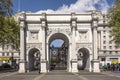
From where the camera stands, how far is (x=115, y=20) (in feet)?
223

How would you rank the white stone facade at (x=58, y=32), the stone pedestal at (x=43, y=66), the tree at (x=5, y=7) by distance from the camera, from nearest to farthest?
the tree at (x=5, y=7) < the stone pedestal at (x=43, y=66) < the white stone facade at (x=58, y=32)

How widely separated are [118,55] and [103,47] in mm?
7409

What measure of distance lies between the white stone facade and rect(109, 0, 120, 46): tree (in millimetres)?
5058

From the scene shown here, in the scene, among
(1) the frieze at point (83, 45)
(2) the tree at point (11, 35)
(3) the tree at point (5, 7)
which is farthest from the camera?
(2) the tree at point (11, 35)

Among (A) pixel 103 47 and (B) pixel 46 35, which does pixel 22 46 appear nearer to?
(B) pixel 46 35

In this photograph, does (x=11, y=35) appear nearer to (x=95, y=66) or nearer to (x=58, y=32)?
(x=58, y=32)

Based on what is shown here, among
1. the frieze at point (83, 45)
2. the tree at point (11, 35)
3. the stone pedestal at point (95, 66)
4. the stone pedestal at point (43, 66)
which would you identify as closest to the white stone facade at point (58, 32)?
the frieze at point (83, 45)

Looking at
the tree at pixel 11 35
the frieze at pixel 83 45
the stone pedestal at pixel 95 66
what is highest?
the tree at pixel 11 35

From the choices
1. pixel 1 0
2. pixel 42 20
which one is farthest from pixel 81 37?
pixel 1 0

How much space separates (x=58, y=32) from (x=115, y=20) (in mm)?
13353

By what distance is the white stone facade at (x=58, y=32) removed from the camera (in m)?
73.0

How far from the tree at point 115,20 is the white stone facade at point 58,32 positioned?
506 centimetres

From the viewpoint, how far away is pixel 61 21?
244 feet

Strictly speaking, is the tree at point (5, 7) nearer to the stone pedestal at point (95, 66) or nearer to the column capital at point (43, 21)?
the column capital at point (43, 21)
